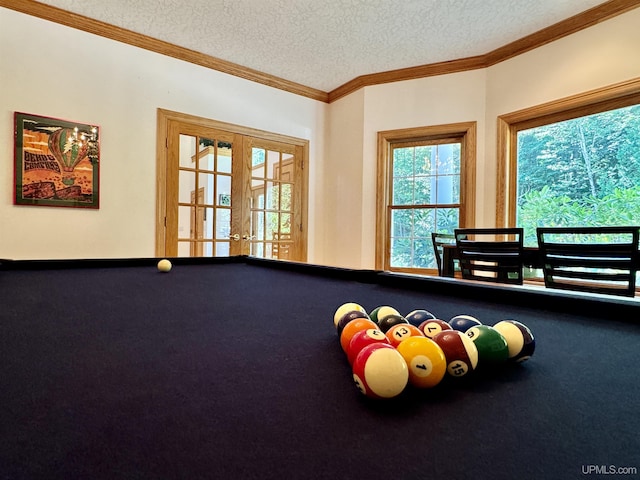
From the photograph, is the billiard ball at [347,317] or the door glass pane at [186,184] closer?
the billiard ball at [347,317]

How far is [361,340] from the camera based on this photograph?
0.63m

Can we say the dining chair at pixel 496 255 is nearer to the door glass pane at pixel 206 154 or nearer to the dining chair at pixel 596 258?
the dining chair at pixel 596 258

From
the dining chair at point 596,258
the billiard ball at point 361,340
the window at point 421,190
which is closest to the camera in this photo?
the billiard ball at point 361,340

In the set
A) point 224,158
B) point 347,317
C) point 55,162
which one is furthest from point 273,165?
point 347,317

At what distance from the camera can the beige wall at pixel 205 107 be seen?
2.76 meters

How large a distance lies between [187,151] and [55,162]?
1.12 m

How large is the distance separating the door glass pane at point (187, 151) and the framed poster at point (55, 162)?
28.8 inches

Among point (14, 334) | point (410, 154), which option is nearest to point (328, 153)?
point (410, 154)

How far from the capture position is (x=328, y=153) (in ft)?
15.0

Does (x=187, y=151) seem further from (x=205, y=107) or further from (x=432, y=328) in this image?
(x=432, y=328)

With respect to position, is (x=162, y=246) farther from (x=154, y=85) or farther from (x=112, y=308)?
(x=112, y=308)

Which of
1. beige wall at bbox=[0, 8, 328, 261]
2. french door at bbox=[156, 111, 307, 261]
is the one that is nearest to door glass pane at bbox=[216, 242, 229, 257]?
french door at bbox=[156, 111, 307, 261]

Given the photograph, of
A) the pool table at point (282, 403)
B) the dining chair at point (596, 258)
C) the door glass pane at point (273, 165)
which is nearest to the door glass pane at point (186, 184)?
the door glass pane at point (273, 165)

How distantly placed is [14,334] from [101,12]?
3.18 m
